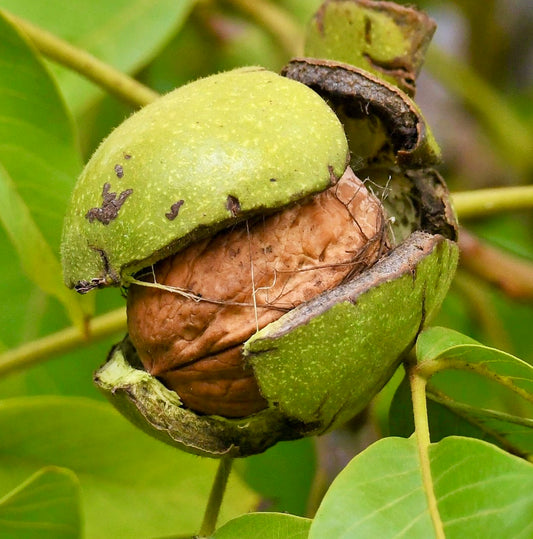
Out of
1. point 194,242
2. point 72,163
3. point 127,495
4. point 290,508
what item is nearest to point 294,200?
A: point 194,242

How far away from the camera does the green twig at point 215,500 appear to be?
130 cm

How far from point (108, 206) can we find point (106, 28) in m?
1.12

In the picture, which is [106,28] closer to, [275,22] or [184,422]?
[275,22]

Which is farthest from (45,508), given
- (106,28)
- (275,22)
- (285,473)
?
(275,22)

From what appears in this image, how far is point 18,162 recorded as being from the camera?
1.65 meters

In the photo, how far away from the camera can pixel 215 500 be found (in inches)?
51.8

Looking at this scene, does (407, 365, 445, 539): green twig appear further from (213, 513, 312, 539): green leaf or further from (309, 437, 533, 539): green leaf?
(213, 513, 312, 539): green leaf

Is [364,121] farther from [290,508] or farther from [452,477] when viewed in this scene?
[290,508]

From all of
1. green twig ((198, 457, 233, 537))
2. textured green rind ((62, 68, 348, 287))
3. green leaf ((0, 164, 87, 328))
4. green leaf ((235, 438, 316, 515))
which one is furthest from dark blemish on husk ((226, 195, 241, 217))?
green leaf ((235, 438, 316, 515))

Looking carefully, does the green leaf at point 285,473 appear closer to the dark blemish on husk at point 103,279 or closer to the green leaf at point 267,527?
the green leaf at point 267,527

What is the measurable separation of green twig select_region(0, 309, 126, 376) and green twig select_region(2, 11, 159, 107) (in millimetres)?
464

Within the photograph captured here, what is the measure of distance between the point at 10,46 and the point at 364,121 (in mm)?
673

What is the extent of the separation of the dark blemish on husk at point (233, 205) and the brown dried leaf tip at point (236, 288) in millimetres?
98

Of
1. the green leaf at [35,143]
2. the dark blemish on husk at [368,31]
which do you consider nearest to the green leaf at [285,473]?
the green leaf at [35,143]
